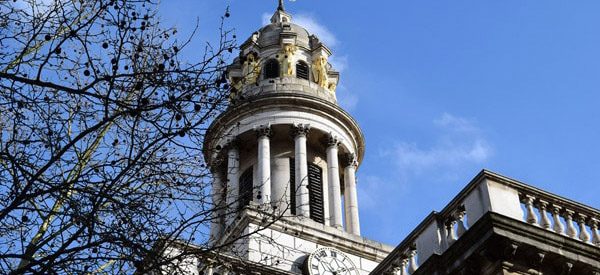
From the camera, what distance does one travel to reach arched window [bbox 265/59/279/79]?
38.9 m

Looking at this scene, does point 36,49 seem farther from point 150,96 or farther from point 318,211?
point 318,211

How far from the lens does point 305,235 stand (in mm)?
30016

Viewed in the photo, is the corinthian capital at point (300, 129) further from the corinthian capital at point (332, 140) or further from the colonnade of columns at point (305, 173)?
the corinthian capital at point (332, 140)

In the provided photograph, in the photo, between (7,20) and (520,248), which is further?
(520,248)

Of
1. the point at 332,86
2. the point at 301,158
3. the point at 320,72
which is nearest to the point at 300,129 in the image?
the point at 301,158

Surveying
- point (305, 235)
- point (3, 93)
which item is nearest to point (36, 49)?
point (3, 93)

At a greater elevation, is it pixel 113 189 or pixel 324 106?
pixel 324 106

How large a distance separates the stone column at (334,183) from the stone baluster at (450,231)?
40.7 feet

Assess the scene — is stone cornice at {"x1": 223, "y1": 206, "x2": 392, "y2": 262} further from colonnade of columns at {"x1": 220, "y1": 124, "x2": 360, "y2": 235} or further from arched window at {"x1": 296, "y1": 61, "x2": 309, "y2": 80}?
arched window at {"x1": 296, "y1": 61, "x2": 309, "y2": 80}

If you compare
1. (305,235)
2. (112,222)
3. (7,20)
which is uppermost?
(305,235)

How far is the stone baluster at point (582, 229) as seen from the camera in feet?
65.9

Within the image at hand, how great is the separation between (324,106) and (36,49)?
71.7 ft

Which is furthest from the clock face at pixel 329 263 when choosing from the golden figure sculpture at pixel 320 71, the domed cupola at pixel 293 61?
the golden figure sculpture at pixel 320 71

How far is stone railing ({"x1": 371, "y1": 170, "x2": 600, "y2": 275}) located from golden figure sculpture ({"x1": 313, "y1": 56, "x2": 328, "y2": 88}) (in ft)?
60.0
